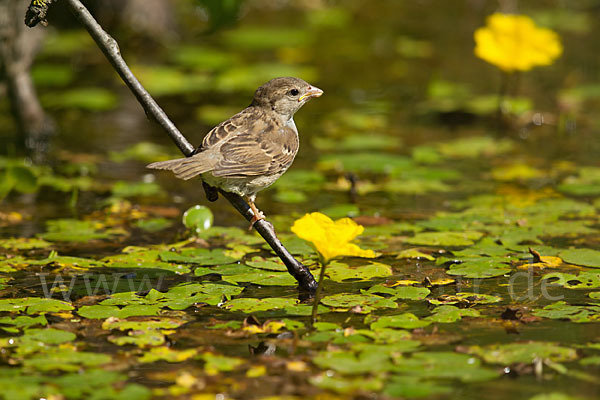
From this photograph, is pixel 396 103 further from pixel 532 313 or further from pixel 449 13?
pixel 532 313

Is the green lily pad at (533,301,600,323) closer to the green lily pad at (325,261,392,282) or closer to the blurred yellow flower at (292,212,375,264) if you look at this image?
the green lily pad at (325,261,392,282)

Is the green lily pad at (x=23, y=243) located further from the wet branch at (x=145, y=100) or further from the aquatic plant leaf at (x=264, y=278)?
the wet branch at (x=145, y=100)

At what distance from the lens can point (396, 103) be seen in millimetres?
9703

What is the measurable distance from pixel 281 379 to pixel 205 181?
146cm

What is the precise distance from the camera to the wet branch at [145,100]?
4.61 meters

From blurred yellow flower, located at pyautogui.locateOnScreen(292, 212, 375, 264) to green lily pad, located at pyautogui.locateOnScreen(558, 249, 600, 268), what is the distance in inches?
Answer: 66.1

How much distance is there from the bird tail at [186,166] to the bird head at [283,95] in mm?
949

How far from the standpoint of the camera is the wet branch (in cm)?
461

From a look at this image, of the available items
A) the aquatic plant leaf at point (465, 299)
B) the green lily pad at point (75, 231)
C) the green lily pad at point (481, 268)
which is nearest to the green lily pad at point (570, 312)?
the aquatic plant leaf at point (465, 299)

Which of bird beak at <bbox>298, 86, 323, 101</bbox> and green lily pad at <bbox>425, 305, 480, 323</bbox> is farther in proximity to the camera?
bird beak at <bbox>298, 86, 323, 101</bbox>

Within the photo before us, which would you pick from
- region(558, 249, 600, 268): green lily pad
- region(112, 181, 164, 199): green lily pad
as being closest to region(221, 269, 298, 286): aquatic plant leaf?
region(558, 249, 600, 268): green lily pad

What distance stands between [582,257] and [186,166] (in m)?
2.32

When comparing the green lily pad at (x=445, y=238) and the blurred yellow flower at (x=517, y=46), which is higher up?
the blurred yellow flower at (x=517, y=46)

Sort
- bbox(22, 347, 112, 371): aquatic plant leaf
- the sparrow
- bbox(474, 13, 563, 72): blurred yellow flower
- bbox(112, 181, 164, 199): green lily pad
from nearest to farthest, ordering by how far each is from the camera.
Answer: bbox(22, 347, 112, 371): aquatic plant leaf → the sparrow → bbox(112, 181, 164, 199): green lily pad → bbox(474, 13, 563, 72): blurred yellow flower
